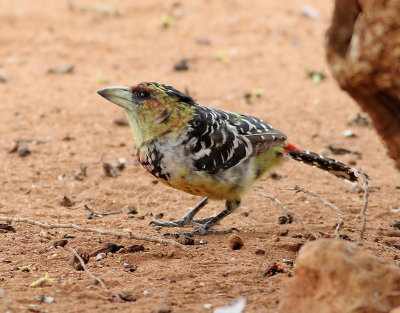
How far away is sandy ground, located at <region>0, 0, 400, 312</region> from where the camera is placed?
150 inches

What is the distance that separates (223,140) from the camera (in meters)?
4.89

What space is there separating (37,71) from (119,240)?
5.22 m

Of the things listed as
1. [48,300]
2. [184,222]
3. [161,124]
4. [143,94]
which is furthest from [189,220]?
[48,300]

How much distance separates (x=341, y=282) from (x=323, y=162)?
2458 mm

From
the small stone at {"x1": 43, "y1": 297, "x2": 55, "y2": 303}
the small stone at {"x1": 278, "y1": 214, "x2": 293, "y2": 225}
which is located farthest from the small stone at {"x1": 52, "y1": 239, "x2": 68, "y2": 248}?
the small stone at {"x1": 278, "y1": 214, "x2": 293, "y2": 225}

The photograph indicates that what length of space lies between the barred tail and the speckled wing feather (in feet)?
0.66

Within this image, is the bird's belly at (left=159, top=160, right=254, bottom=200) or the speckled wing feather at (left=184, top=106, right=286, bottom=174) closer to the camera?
the bird's belly at (left=159, top=160, right=254, bottom=200)

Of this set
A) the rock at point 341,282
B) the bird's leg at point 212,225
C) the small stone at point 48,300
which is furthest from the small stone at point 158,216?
the rock at point 341,282

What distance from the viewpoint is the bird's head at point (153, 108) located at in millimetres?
4785

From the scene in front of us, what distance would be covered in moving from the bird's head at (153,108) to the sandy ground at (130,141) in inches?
31.3

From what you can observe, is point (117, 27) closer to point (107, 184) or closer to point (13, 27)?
point (13, 27)

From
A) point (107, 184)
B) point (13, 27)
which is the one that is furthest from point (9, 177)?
point (13, 27)

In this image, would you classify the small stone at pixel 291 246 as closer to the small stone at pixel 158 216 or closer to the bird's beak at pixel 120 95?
the small stone at pixel 158 216

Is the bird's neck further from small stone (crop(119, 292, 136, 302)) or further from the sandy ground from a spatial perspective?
small stone (crop(119, 292, 136, 302))
